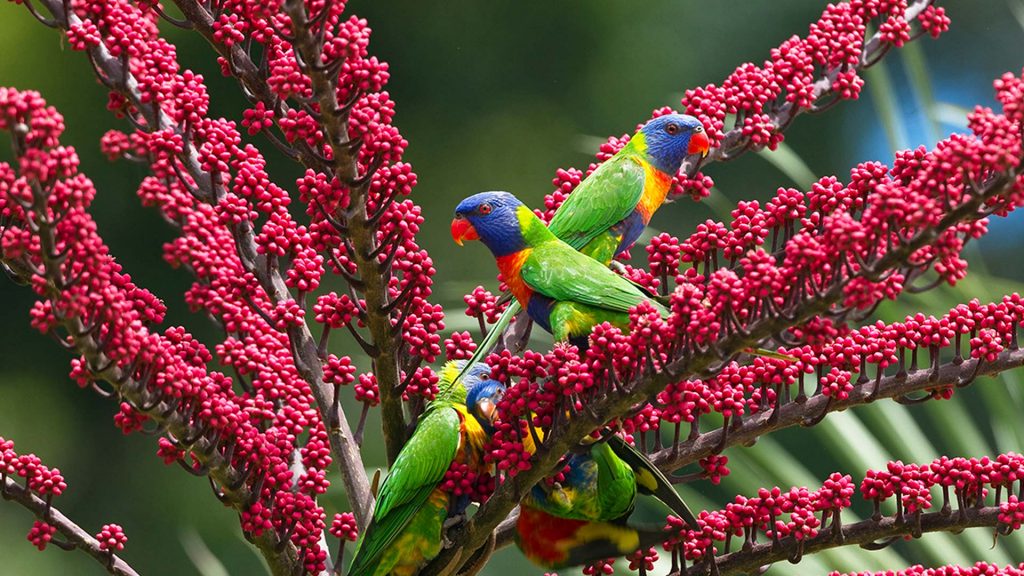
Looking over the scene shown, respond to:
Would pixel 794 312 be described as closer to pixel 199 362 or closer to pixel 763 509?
pixel 763 509

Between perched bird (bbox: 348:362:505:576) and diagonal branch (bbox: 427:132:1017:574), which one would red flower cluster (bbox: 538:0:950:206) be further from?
diagonal branch (bbox: 427:132:1017:574)

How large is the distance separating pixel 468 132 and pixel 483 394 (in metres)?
5.07

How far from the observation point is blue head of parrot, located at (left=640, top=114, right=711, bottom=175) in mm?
2203

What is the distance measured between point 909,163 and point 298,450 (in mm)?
1080

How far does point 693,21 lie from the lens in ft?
24.3

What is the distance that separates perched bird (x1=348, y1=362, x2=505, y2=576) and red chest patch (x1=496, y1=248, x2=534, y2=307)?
0.16 metres

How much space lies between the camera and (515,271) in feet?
6.68

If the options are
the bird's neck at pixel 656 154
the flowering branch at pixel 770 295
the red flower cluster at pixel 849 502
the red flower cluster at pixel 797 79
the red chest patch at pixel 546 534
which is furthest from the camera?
the bird's neck at pixel 656 154

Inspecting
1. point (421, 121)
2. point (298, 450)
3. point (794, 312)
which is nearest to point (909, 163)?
point (794, 312)

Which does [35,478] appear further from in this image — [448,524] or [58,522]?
[448,524]

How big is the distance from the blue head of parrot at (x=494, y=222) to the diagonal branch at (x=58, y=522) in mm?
777

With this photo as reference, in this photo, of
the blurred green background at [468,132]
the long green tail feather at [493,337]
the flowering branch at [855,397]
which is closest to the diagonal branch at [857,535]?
the flowering branch at [855,397]

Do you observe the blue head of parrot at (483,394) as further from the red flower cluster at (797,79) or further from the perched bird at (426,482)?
the red flower cluster at (797,79)

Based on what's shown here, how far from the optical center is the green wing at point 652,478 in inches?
68.5
